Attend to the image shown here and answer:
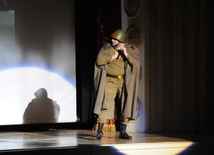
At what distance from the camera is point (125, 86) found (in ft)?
14.1

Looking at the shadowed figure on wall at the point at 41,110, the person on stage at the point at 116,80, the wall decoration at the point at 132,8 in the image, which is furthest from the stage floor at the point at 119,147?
the wall decoration at the point at 132,8

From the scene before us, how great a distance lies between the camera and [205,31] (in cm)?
524

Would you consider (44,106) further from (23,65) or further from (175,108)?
(175,108)

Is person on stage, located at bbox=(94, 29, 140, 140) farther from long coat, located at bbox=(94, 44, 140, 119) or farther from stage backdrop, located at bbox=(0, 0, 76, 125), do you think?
stage backdrop, located at bbox=(0, 0, 76, 125)

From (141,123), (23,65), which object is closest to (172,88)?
(141,123)

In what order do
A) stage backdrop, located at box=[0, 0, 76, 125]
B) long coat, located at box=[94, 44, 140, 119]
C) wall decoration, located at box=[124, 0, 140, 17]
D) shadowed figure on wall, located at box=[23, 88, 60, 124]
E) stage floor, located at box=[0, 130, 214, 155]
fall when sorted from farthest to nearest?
shadowed figure on wall, located at box=[23, 88, 60, 124], stage backdrop, located at box=[0, 0, 76, 125], wall decoration, located at box=[124, 0, 140, 17], long coat, located at box=[94, 44, 140, 119], stage floor, located at box=[0, 130, 214, 155]

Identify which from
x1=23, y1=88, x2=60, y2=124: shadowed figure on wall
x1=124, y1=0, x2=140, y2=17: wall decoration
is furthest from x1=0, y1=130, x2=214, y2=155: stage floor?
Answer: x1=124, y1=0, x2=140, y2=17: wall decoration

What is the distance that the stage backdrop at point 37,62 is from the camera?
548 centimetres

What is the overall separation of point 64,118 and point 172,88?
182 centimetres

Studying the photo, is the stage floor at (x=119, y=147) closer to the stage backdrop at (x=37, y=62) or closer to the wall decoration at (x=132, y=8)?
the stage backdrop at (x=37, y=62)

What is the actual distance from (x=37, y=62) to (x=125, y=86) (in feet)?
6.36

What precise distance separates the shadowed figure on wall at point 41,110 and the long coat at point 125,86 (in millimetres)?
1684

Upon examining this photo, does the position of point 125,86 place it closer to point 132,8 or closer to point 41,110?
point 132,8

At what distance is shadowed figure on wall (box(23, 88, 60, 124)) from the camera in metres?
5.59
